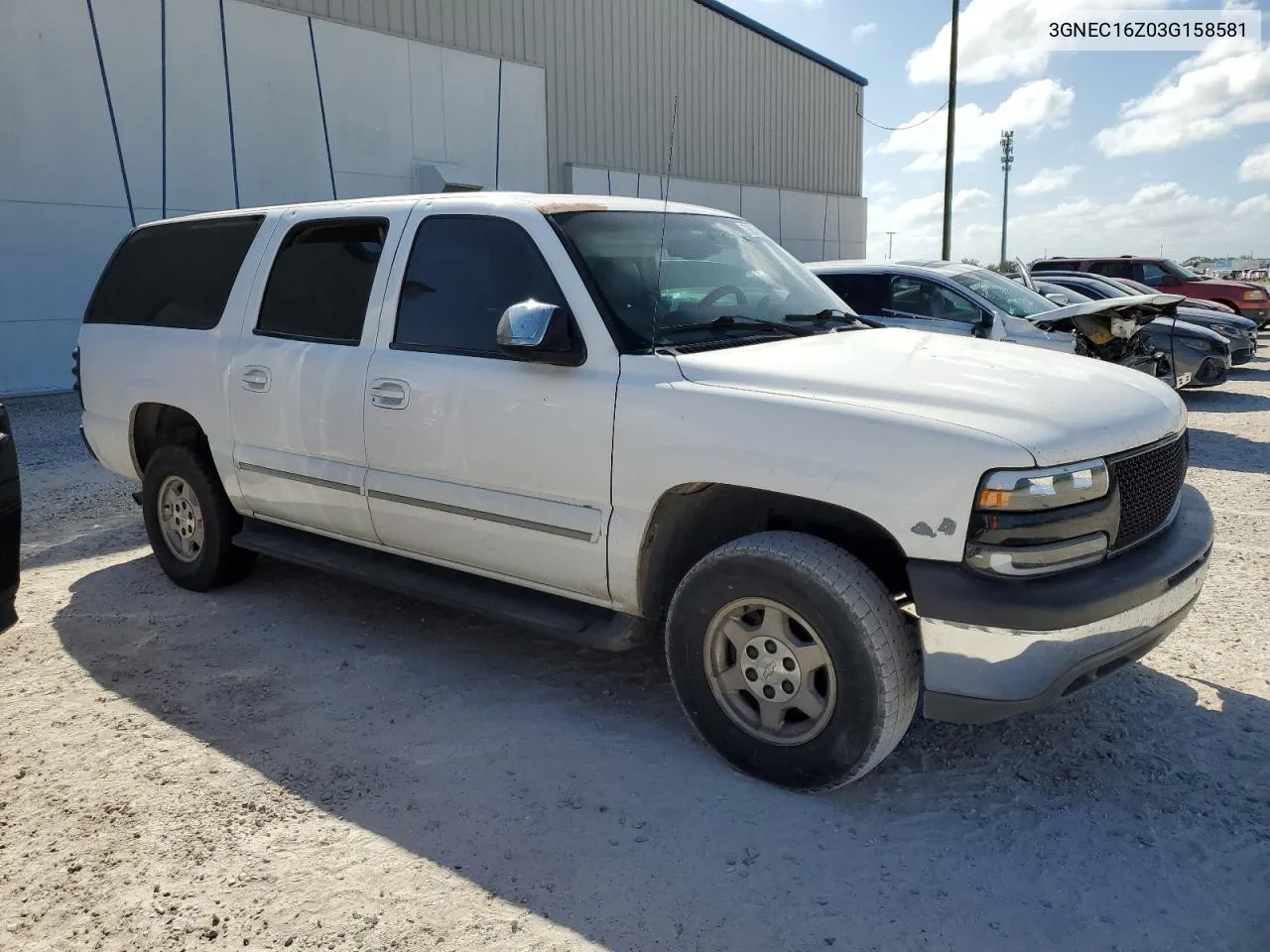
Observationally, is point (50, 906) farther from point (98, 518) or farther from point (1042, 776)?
point (98, 518)

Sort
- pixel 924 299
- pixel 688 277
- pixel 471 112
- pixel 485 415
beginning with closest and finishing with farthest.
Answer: pixel 485 415 → pixel 688 277 → pixel 924 299 → pixel 471 112

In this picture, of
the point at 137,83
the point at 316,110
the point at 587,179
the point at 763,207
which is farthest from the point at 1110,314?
the point at 763,207

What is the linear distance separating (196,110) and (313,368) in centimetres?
1160

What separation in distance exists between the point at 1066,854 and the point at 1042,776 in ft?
1.51

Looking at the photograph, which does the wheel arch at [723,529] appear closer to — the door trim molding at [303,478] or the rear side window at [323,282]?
the door trim molding at [303,478]

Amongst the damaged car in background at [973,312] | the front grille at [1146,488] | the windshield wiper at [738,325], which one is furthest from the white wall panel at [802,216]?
the front grille at [1146,488]

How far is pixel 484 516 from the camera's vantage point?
3.71 metres

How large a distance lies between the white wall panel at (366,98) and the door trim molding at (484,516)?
12.9 m

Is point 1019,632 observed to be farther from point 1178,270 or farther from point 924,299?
point 1178,270

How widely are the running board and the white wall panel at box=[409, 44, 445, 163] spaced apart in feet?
42.7

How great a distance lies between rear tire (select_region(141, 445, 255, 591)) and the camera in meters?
4.89

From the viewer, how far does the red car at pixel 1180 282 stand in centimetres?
1853

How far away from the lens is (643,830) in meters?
2.97

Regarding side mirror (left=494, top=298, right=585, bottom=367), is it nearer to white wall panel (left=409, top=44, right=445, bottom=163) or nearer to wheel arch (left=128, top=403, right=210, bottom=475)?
wheel arch (left=128, top=403, right=210, bottom=475)
